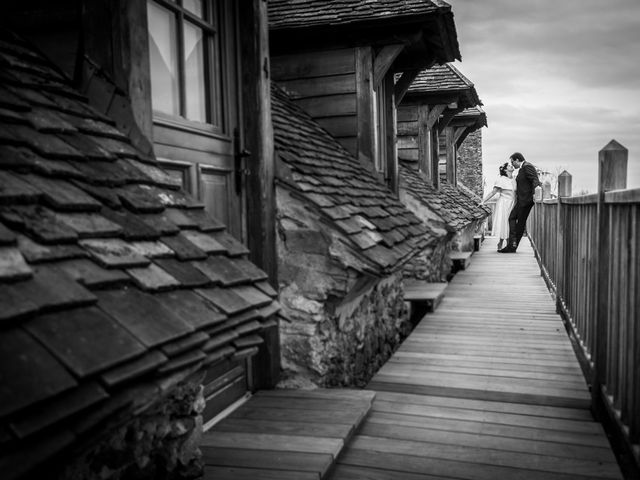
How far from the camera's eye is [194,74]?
11.3 ft

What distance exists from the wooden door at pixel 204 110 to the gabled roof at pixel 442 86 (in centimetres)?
751

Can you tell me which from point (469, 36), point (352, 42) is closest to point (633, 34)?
point (469, 36)

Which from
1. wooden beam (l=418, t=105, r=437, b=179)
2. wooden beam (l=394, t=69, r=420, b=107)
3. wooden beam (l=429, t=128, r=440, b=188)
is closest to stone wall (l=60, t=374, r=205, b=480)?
wooden beam (l=394, t=69, r=420, b=107)

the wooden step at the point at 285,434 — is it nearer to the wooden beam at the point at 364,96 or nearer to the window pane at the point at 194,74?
the window pane at the point at 194,74

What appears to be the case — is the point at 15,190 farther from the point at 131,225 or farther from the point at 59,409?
the point at 59,409

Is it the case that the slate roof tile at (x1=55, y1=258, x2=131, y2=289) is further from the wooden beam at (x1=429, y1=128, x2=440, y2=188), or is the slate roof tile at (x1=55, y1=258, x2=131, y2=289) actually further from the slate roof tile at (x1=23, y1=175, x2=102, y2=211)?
the wooden beam at (x1=429, y1=128, x2=440, y2=188)

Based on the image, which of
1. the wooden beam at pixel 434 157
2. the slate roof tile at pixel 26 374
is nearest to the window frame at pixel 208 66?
the slate roof tile at pixel 26 374

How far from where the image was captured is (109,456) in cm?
186

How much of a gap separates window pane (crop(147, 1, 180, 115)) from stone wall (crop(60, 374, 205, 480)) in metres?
1.66

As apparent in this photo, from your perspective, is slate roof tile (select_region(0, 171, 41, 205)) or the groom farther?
the groom

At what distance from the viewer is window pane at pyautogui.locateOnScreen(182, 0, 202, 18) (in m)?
3.39

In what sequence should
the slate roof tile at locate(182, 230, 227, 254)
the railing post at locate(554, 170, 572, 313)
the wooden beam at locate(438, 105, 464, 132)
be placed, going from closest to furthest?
the slate roof tile at locate(182, 230, 227, 254)
the railing post at locate(554, 170, 572, 313)
the wooden beam at locate(438, 105, 464, 132)

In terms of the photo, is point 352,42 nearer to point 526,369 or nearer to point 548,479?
point 526,369

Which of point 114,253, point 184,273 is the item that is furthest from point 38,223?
point 184,273
